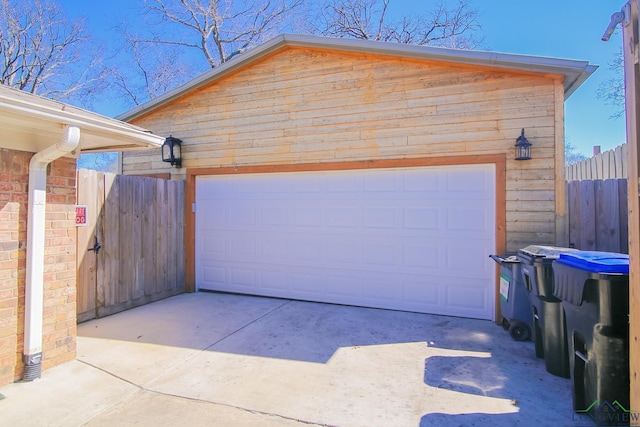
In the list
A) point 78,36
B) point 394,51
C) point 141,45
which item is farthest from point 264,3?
point 394,51

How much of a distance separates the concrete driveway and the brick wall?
9.2 inches

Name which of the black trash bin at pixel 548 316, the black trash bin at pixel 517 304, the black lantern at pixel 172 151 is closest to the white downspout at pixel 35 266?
the black lantern at pixel 172 151

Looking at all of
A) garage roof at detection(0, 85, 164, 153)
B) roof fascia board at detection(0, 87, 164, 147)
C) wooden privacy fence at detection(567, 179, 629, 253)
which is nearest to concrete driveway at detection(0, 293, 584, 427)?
wooden privacy fence at detection(567, 179, 629, 253)

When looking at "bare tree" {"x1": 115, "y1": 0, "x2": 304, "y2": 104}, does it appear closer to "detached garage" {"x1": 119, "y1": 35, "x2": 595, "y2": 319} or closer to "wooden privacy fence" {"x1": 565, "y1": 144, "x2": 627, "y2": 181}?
"detached garage" {"x1": 119, "y1": 35, "x2": 595, "y2": 319}

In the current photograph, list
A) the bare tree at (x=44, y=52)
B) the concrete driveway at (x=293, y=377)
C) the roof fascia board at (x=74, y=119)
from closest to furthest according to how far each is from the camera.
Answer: the roof fascia board at (x=74, y=119) < the concrete driveway at (x=293, y=377) < the bare tree at (x=44, y=52)

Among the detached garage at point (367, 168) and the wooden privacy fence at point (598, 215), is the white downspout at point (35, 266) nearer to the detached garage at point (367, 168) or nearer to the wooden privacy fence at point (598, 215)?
the detached garage at point (367, 168)

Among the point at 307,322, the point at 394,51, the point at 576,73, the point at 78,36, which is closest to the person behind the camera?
the point at 576,73

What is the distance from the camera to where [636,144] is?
1877 mm

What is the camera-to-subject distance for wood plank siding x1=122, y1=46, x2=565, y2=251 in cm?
448

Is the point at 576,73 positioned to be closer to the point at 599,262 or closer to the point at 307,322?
the point at 599,262

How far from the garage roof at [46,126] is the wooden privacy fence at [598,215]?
498 centimetres

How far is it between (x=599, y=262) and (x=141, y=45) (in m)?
16.7

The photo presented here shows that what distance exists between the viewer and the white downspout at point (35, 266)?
296cm

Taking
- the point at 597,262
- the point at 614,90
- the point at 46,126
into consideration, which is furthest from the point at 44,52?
the point at 614,90
